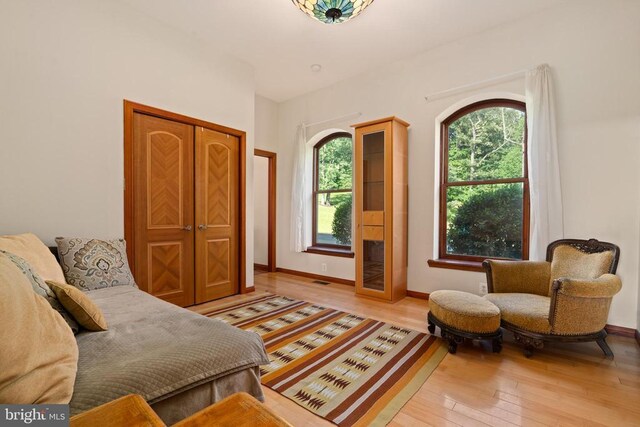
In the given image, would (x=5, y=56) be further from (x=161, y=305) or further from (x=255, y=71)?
(x=255, y=71)

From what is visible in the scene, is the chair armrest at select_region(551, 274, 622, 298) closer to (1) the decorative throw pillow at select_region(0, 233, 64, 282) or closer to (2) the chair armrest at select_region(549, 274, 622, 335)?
(2) the chair armrest at select_region(549, 274, 622, 335)

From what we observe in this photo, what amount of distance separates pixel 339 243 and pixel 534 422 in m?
3.44

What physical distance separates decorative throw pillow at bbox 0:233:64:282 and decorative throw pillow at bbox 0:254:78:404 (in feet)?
3.54

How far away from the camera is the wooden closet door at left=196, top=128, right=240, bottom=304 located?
11.5 ft

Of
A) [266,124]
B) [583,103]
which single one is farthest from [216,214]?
[583,103]

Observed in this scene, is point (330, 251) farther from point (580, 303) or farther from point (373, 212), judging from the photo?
point (580, 303)

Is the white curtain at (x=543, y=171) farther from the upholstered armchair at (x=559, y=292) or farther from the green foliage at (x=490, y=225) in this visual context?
the green foliage at (x=490, y=225)

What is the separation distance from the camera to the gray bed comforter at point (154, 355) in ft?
3.51

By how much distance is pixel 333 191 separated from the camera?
4.84m

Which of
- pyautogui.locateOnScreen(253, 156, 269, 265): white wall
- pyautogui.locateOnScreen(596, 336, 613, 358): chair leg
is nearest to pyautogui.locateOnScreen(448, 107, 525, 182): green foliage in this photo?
pyautogui.locateOnScreen(596, 336, 613, 358): chair leg

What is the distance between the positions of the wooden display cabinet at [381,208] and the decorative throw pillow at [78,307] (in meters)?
2.90

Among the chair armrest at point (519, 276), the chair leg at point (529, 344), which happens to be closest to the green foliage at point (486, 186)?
the chair armrest at point (519, 276)

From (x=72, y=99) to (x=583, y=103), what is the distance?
4696mm

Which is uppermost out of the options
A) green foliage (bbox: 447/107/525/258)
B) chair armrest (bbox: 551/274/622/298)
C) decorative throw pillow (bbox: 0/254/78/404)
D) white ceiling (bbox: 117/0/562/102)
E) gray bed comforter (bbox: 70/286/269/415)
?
white ceiling (bbox: 117/0/562/102)
